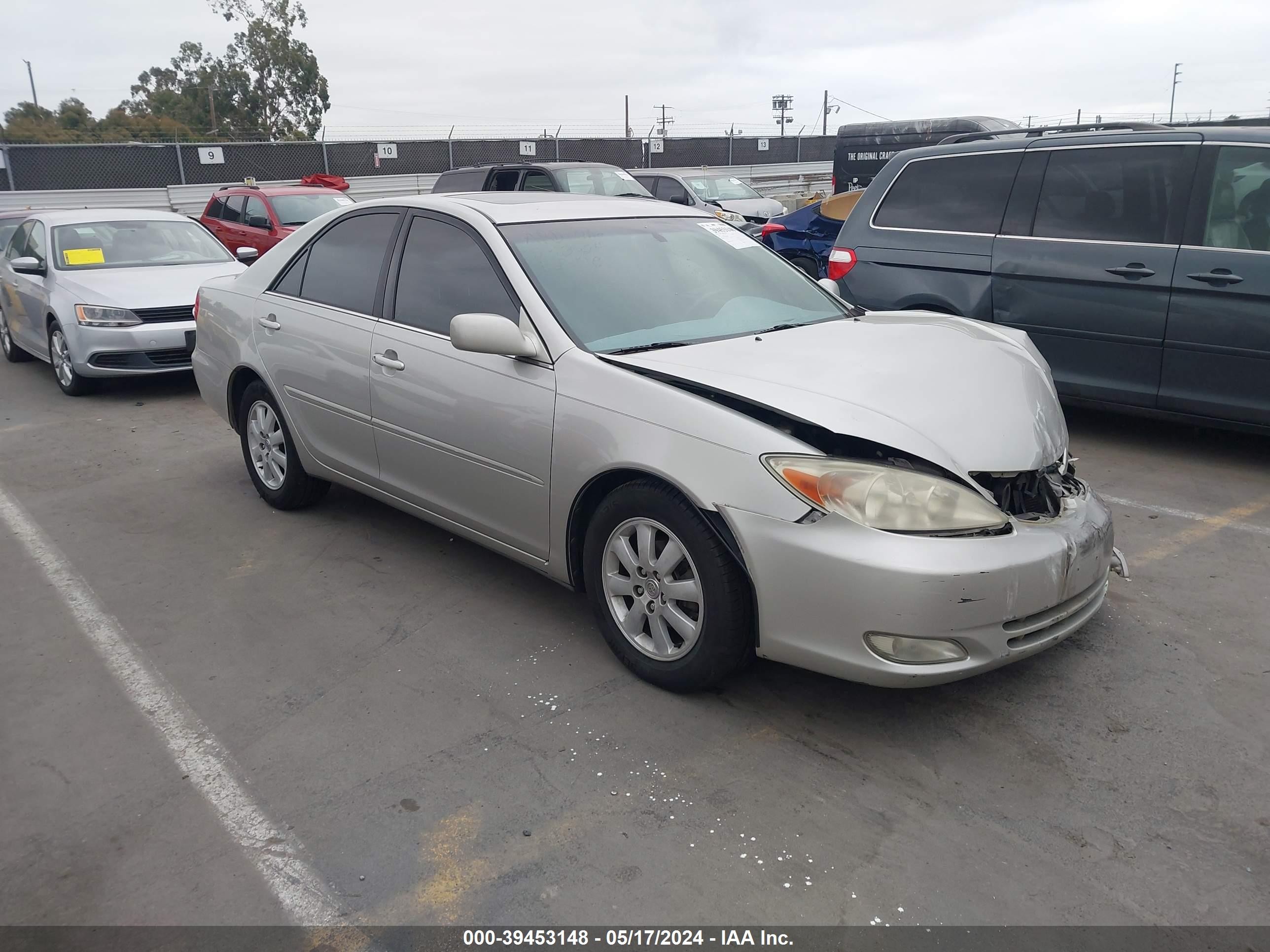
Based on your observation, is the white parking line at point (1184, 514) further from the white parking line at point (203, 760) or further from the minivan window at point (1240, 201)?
the white parking line at point (203, 760)

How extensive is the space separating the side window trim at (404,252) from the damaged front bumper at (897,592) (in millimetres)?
1452

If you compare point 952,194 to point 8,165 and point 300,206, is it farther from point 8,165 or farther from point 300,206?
point 8,165

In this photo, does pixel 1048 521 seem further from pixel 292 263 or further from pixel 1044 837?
pixel 292 263

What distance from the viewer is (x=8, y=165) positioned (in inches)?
859

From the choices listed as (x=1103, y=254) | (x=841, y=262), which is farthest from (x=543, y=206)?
(x=1103, y=254)

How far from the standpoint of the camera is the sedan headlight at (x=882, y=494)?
9.68ft

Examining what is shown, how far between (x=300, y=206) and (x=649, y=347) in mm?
11558

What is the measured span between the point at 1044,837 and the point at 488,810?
151 centimetres

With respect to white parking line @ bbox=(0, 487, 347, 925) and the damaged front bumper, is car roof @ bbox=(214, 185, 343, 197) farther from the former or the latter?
the damaged front bumper

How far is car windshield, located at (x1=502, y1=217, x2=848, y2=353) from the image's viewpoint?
3842mm

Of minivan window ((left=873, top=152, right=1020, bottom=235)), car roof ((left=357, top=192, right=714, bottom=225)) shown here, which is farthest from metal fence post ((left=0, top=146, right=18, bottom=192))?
minivan window ((left=873, top=152, right=1020, bottom=235))

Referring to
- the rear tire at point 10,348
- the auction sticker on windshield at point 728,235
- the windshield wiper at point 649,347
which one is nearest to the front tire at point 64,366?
the rear tire at point 10,348

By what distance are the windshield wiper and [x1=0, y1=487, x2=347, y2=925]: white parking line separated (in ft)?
6.17

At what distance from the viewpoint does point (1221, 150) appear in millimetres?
5547
